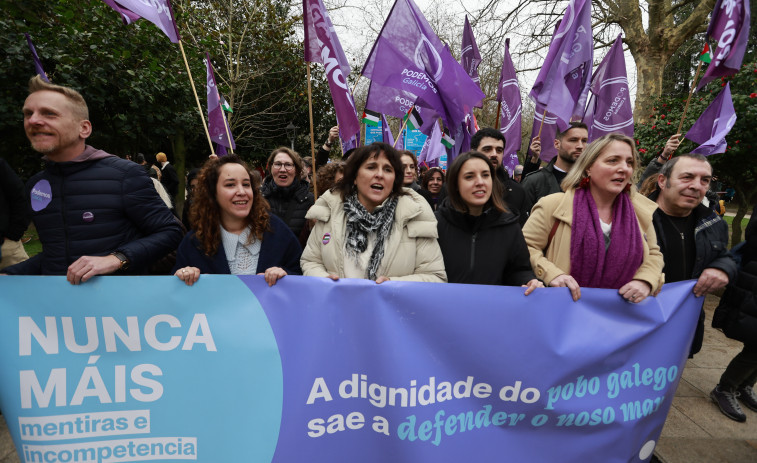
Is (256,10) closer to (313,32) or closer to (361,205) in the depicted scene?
(313,32)

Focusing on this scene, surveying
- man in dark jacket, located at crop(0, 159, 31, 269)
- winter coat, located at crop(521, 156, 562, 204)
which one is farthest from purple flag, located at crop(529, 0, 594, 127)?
man in dark jacket, located at crop(0, 159, 31, 269)

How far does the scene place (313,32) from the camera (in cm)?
365

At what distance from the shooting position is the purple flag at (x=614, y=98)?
4.72 metres

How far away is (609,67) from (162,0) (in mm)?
4584

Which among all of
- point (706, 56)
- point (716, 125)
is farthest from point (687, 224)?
point (716, 125)

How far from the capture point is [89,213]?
2143 mm

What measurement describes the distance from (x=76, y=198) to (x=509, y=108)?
16.1ft

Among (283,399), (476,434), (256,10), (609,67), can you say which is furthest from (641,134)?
(256,10)

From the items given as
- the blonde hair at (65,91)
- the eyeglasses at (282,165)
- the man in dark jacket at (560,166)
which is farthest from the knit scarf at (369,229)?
the man in dark jacket at (560,166)

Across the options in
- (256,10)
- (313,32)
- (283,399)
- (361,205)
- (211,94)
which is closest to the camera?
(283,399)

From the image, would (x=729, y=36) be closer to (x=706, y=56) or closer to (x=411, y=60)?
(x=706, y=56)

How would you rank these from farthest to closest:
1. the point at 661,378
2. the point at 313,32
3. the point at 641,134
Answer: the point at 641,134 → the point at 313,32 → the point at 661,378

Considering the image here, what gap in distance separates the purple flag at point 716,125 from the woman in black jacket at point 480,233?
3396 millimetres

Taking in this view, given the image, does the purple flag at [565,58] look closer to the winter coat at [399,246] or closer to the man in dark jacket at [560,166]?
the man in dark jacket at [560,166]
